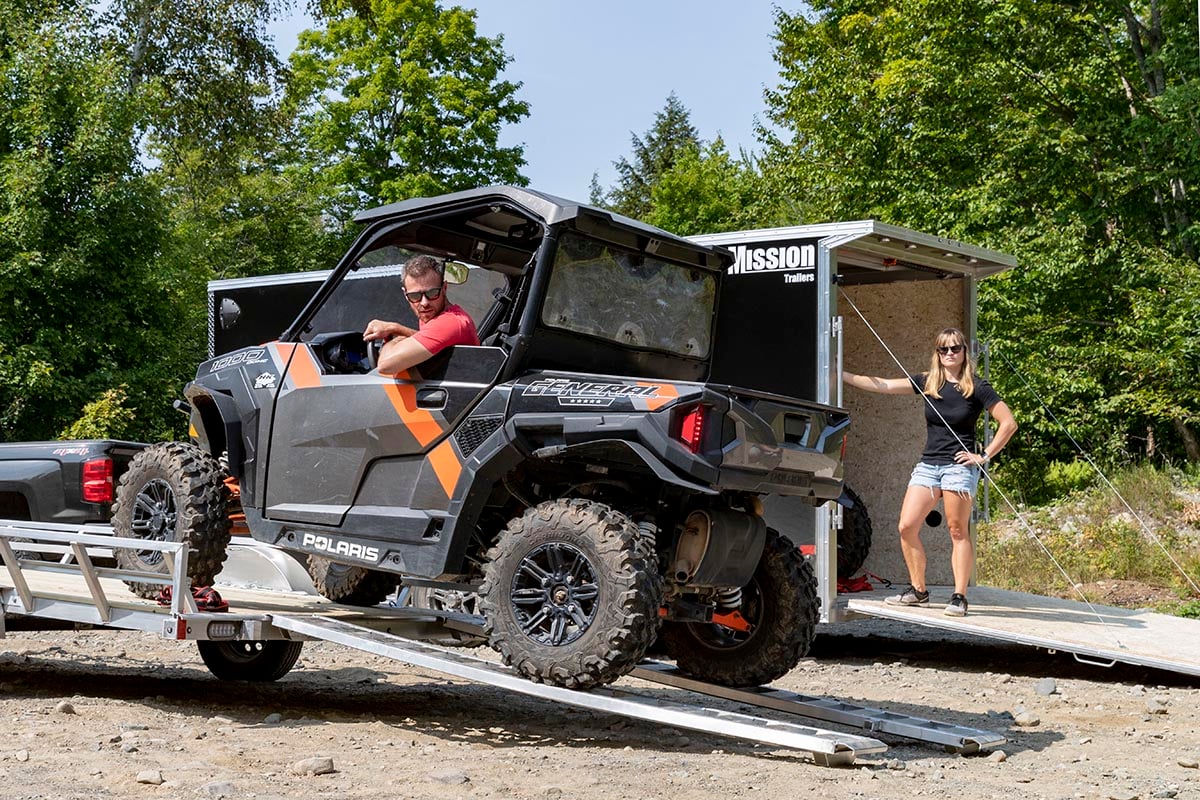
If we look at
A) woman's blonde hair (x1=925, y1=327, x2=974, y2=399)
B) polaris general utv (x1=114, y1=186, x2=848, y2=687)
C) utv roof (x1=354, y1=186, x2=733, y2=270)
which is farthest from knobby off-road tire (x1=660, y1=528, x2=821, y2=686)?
woman's blonde hair (x1=925, y1=327, x2=974, y2=399)

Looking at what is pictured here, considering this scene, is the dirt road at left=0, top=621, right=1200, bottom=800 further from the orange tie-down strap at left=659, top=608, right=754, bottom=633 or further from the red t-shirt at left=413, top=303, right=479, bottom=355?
the red t-shirt at left=413, top=303, right=479, bottom=355

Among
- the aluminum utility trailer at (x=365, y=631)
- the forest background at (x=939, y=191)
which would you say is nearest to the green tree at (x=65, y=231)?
the forest background at (x=939, y=191)

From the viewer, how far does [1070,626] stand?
342 inches

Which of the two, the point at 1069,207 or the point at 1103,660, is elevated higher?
the point at 1069,207

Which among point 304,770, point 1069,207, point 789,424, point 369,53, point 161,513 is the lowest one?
point 304,770

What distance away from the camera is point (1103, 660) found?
851cm

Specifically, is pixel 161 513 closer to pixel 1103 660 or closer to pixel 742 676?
pixel 742 676

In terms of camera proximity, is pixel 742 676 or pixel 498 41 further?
pixel 498 41

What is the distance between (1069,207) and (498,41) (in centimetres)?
1516

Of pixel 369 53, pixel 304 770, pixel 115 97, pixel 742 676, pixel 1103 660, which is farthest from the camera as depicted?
pixel 369 53

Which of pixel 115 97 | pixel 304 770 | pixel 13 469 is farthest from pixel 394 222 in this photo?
pixel 115 97

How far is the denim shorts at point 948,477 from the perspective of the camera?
340 inches

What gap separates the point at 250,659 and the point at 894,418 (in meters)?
5.22

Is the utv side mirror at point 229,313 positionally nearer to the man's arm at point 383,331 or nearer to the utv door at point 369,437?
the utv door at point 369,437
